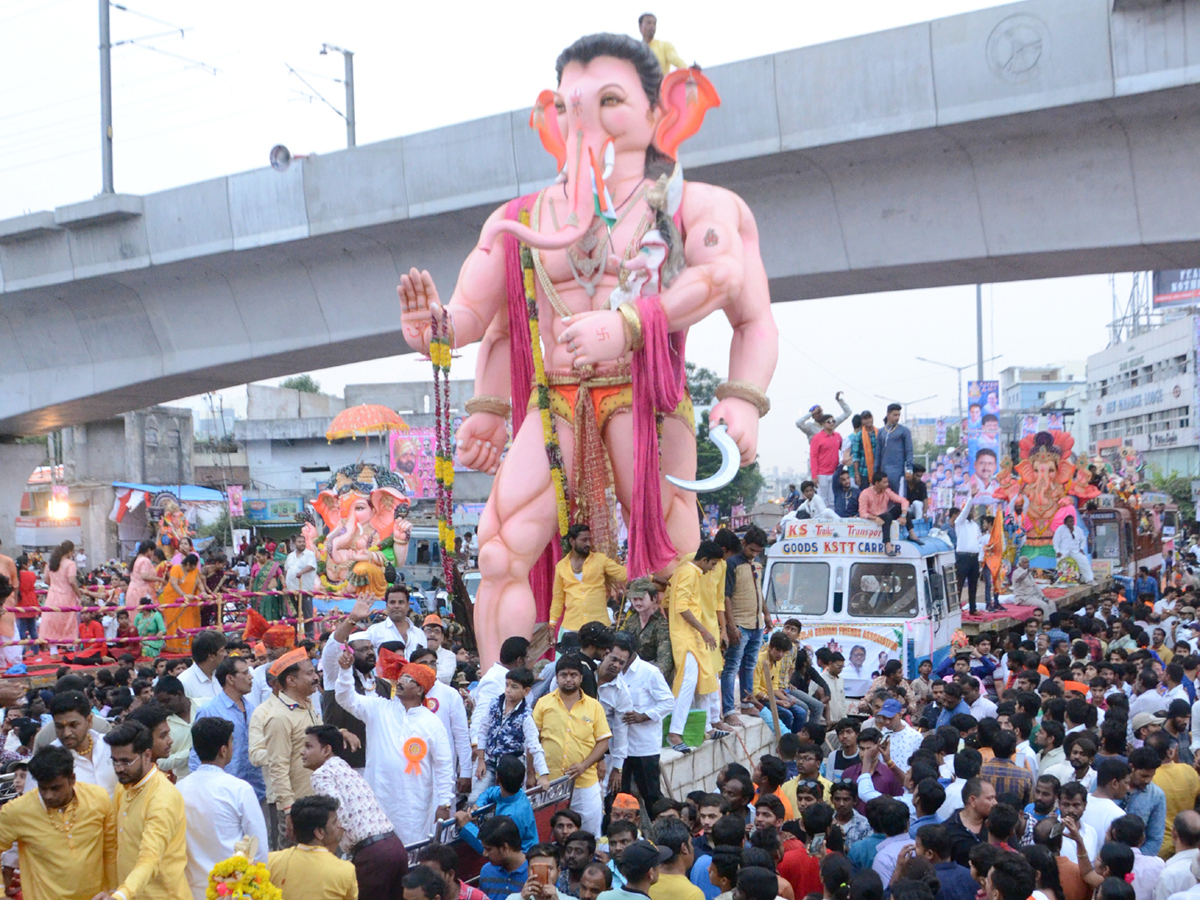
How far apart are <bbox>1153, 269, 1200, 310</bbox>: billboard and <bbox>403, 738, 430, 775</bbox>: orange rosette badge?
188 feet

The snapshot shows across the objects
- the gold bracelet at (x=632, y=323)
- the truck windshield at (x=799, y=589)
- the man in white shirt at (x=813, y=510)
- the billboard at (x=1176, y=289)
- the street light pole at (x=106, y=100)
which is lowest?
the truck windshield at (x=799, y=589)

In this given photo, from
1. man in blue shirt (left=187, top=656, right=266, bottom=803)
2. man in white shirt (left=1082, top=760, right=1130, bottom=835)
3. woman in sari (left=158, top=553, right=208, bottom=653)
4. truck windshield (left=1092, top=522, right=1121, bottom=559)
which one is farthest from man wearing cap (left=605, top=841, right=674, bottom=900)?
truck windshield (left=1092, top=522, right=1121, bottom=559)

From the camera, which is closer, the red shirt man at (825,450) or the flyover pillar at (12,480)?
the red shirt man at (825,450)

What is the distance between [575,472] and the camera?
27.0 feet

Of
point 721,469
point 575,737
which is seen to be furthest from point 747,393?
point 575,737

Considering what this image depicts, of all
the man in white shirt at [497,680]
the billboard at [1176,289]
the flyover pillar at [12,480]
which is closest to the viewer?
the man in white shirt at [497,680]

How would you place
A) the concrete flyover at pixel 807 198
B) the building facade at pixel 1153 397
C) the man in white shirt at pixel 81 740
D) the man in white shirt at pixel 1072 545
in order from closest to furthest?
the man in white shirt at pixel 81 740
the concrete flyover at pixel 807 198
the man in white shirt at pixel 1072 545
the building facade at pixel 1153 397

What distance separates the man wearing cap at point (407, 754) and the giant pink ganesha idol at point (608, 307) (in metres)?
2.20

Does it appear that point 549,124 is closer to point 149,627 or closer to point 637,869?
point 637,869

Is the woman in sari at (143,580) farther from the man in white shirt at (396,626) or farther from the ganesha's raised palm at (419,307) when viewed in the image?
the ganesha's raised palm at (419,307)

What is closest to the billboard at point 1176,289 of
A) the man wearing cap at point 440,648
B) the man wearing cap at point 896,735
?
the man wearing cap at point 896,735

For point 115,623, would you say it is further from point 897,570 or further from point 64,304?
point 897,570

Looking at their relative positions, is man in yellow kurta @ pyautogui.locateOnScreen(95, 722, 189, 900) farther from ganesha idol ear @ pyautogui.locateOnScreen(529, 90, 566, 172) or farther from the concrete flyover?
the concrete flyover

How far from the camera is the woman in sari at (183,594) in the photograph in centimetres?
1262
